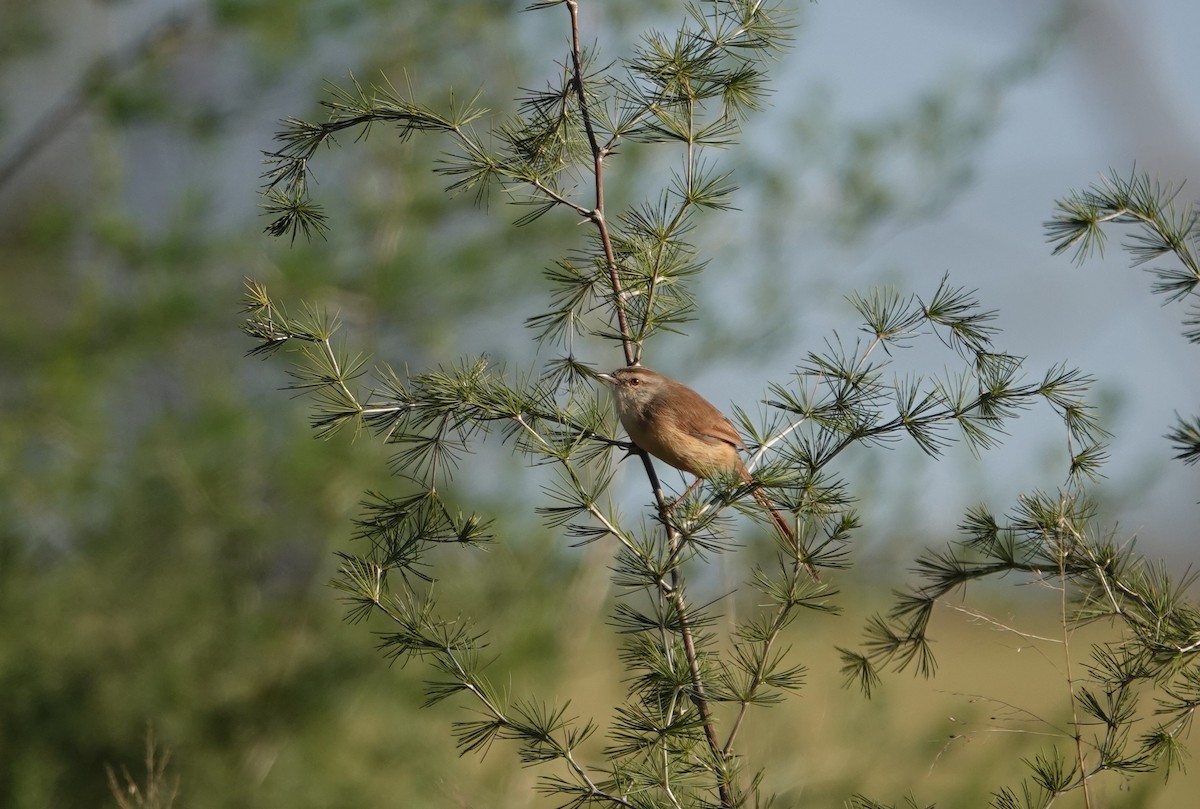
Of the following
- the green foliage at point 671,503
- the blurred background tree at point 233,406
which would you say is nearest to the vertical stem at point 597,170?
the green foliage at point 671,503

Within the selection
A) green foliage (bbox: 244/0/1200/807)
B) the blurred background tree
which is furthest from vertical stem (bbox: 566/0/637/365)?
the blurred background tree

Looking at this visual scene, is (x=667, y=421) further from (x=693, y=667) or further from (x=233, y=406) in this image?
(x=233, y=406)

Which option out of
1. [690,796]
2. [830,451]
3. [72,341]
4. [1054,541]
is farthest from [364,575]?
[72,341]

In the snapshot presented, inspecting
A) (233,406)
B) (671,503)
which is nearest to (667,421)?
(671,503)

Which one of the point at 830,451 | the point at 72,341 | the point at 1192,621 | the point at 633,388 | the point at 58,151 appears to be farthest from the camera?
the point at 58,151

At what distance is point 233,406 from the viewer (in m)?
7.41

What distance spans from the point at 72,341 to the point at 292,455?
152 centimetres

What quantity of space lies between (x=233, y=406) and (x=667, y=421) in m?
4.49

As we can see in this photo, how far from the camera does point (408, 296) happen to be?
8039mm

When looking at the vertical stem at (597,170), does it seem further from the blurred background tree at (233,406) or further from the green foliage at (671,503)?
the blurred background tree at (233,406)

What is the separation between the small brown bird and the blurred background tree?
3900 millimetres

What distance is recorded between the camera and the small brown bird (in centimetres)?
364

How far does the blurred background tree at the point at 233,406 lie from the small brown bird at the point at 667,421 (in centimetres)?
390

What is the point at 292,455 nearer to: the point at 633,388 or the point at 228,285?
the point at 228,285
